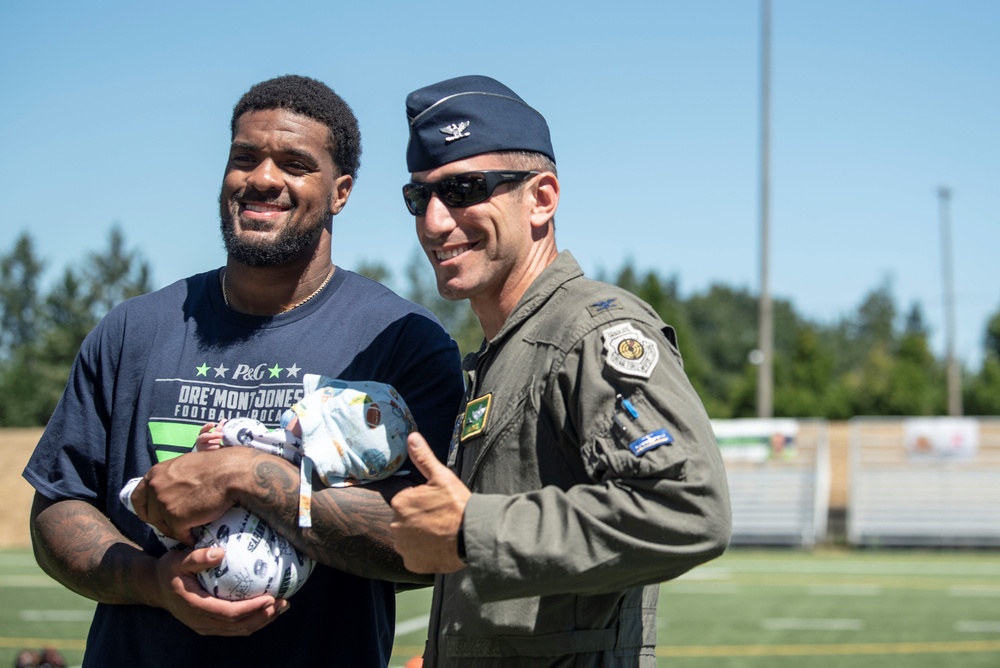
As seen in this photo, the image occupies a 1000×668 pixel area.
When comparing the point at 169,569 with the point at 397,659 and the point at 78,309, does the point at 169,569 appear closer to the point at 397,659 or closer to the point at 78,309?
the point at 397,659

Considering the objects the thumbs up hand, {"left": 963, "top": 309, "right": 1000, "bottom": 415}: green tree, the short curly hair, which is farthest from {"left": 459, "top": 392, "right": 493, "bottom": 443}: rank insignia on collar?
{"left": 963, "top": 309, "right": 1000, "bottom": 415}: green tree

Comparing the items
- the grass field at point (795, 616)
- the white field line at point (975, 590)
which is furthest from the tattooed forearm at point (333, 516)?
the white field line at point (975, 590)

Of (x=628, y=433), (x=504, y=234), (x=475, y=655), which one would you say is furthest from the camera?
(x=504, y=234)

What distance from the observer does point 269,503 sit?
2.44 m

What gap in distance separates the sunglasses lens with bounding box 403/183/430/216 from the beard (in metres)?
0.46

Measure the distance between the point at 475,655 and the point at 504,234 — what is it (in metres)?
0.86

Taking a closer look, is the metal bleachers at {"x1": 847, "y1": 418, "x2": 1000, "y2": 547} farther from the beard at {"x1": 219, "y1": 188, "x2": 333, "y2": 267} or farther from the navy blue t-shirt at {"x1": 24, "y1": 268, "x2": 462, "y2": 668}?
the beard at {"x1": 219, "y1": 188, "x2": 333, "y2": 267}

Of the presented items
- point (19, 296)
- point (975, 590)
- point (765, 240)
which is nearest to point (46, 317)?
point (19, 296)

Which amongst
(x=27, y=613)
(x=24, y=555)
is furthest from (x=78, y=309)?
(x=27, y=613)

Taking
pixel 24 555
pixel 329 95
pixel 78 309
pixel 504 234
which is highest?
pixel 78 309

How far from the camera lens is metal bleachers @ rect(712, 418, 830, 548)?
66.9 feet

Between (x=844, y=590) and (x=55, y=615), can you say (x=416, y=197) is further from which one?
(x=844, y=590)

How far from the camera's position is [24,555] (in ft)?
67.0

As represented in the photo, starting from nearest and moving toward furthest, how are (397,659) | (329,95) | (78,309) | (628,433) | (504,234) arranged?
(628,433), (504,234), (329,95), (397,659), (78,309)
